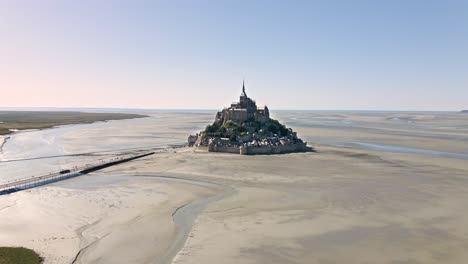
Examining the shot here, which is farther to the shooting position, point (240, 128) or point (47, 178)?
point (240, 128)

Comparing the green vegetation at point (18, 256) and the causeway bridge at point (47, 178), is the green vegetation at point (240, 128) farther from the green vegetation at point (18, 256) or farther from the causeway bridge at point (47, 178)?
the green vegetation at point (18, 256)

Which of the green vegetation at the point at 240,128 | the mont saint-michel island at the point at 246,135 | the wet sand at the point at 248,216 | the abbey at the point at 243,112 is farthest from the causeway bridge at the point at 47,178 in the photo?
the abbey at the point at 243,112

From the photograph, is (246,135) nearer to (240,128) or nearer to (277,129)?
(240,128)

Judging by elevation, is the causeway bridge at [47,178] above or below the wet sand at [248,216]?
above

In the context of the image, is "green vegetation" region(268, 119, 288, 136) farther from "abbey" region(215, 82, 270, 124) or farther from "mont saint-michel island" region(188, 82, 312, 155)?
"abbey" region(215, 82, 270, 124)

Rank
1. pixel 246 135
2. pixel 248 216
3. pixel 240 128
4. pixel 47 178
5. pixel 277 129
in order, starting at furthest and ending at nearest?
1. pixel 277 129
2. pixel 240 128
3. pixel 246 135
4. pixel 47 178
5. pixel 248 216

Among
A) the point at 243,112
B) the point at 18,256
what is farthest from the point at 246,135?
the point at 18,256

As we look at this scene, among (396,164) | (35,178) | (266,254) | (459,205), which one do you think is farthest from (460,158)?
(35,178)
